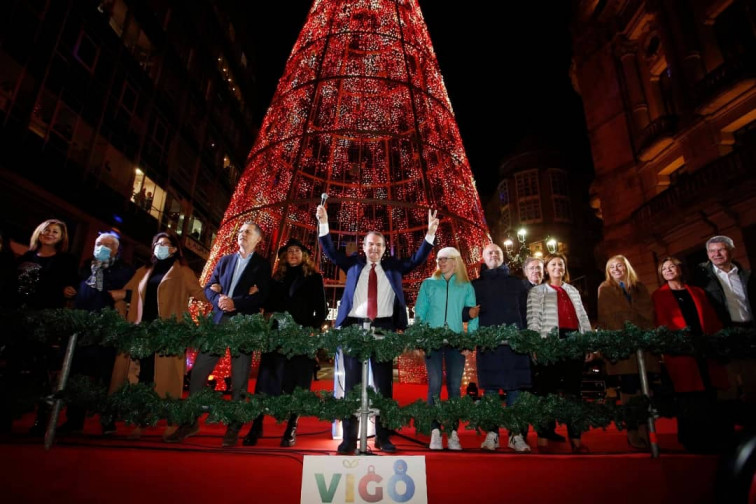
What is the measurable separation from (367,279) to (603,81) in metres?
21.8

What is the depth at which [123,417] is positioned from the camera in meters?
2.42

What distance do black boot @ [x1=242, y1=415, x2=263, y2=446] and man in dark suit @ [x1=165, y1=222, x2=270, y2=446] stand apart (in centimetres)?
25

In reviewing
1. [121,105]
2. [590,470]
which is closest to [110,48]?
[121,105]

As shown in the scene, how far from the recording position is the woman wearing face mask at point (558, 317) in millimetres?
3189

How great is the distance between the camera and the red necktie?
9.82 feet

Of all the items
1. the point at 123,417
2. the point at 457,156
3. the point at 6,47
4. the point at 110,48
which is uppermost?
the point at 110,48

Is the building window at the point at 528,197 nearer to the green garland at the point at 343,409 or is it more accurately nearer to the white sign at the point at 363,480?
the green garland at the point at 343,409

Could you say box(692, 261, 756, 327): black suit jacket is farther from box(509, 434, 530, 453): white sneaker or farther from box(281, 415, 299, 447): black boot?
box(281, 415, 299, 447): black boot

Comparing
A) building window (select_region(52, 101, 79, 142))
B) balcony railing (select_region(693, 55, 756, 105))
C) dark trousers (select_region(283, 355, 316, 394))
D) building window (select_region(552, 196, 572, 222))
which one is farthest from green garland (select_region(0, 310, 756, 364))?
building window (select_region(552, 196, 572, 222))

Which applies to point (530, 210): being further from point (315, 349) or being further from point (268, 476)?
point (268, 476)

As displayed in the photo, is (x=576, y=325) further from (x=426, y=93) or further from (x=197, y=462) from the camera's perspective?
(x=426, y=93)

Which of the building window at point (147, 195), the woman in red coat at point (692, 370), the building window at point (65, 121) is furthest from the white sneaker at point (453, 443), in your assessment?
the building window at point (147, 195)

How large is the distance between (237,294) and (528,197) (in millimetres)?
30637

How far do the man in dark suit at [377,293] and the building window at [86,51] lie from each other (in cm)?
1521
